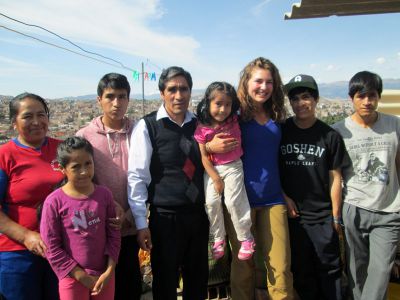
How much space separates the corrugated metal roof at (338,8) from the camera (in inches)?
98.5

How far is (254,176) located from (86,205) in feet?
4.22

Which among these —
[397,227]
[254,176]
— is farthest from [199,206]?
[397,227]

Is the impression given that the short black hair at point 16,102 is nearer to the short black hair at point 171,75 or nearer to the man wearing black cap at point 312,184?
the short black hair at point 171,75

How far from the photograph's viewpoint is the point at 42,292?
2.18 m

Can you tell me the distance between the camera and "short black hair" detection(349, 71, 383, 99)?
2.49 meters

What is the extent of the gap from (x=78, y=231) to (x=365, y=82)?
2491 mm

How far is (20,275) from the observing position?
2.06 meters

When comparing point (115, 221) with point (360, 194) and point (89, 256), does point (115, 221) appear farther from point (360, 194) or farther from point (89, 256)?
point (360, 194)

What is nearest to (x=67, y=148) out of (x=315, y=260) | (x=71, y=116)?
(x=315, y=260)

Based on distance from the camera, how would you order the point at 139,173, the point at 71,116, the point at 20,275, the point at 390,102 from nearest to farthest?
the point at 20,275, the point at 139,173, the point at 390,102, the point at 71,116

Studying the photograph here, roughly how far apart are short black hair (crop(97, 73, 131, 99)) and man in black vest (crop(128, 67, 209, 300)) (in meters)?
0.30

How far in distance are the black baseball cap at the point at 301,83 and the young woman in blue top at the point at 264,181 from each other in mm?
77

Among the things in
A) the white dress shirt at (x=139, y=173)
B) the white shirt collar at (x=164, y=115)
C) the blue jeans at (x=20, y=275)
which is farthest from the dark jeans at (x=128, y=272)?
the white shirt collar at (x=164, y=115)

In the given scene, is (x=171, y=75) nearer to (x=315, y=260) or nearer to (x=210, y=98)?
(x=210, y=98)
